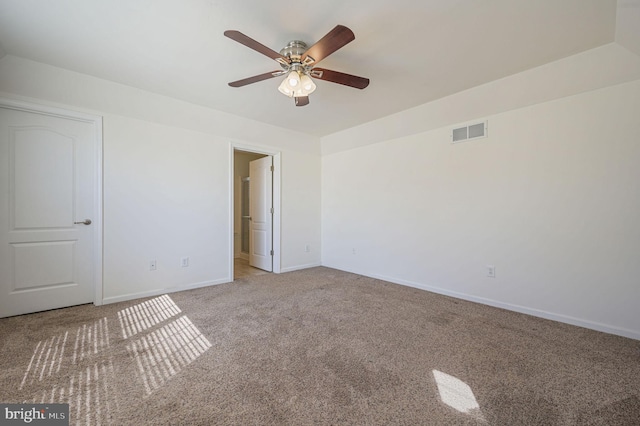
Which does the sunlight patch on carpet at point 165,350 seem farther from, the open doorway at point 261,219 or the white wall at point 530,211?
the white wall at point 530,211

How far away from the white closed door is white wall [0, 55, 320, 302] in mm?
189

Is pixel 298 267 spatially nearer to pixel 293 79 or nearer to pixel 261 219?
pixel 261 219

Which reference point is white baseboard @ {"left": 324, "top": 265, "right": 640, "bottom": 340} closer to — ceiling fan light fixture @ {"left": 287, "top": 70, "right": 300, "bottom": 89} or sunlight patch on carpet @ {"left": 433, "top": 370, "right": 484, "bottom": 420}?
sunlight patch on carpet @ {"left": 433, "top": 370, "right": 484, "bottom": 420}

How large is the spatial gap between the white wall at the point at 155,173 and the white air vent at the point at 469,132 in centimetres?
273

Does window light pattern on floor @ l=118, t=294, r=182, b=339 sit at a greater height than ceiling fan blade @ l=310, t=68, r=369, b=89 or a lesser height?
lesser

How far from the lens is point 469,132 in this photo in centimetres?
306

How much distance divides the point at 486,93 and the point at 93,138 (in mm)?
4447

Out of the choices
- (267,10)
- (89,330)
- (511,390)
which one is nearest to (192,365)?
(89,330)

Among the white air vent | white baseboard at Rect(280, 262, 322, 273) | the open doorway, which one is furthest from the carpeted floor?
the white air vent

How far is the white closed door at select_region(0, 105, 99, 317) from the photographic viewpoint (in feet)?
8.02

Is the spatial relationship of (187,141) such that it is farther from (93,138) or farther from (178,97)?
(93,138)

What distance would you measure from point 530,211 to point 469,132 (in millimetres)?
1138

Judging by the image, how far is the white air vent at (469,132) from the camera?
295 cm

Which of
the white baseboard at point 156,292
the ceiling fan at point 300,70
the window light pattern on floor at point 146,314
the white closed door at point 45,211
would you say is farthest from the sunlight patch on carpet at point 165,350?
the ceiling fan at point 300,70
